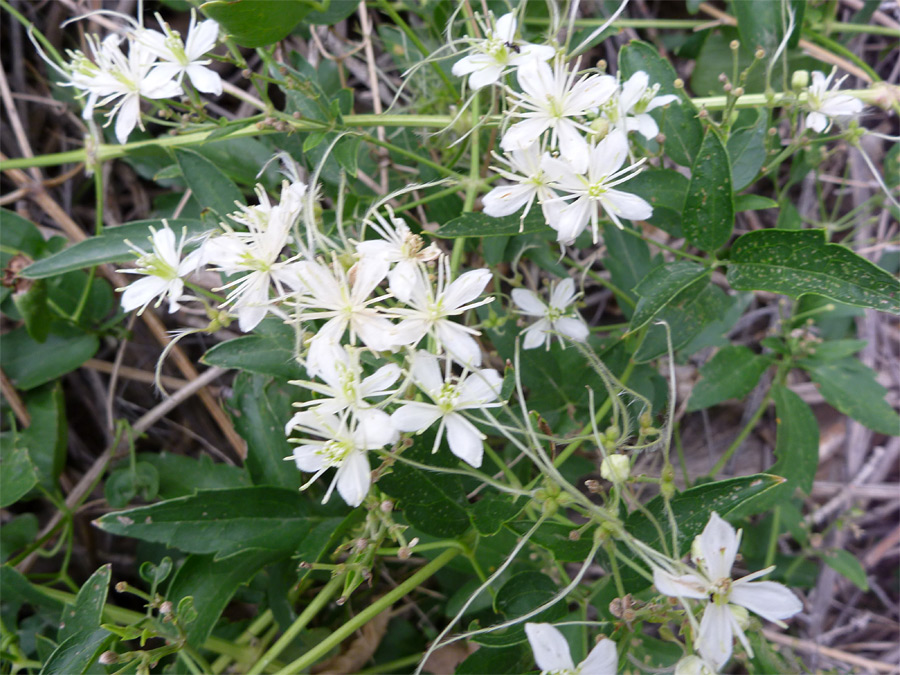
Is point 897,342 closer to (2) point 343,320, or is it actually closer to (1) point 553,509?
(1) point 553,509

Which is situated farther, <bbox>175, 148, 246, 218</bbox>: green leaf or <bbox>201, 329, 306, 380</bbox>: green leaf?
<bbox>175, 148, 246, 218</bbox>: green leaf

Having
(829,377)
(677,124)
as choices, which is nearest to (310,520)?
(677,124)

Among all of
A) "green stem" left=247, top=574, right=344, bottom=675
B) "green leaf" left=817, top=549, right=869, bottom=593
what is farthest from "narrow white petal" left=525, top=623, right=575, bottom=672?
"green leaf" left=817, top=549, right=869, bottom=593

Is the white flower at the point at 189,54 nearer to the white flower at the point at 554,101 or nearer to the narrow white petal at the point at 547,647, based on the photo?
the white flower at the point at 554,101

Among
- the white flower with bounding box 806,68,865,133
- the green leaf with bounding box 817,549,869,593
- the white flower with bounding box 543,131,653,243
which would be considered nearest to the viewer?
Result: the white flower with bounding box 543,131,653,243

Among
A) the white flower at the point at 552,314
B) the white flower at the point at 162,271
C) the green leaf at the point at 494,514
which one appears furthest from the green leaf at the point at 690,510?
the white flower at the point at 162,271

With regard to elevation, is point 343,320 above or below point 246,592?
above

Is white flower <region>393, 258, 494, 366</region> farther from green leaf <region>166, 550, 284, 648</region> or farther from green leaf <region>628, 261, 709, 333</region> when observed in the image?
green leaf <region>166, 550, 284, 648</region>

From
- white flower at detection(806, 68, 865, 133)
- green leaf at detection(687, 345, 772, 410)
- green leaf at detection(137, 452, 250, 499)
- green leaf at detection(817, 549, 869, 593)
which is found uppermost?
white flower at detection(806, 68, 865, 133)
